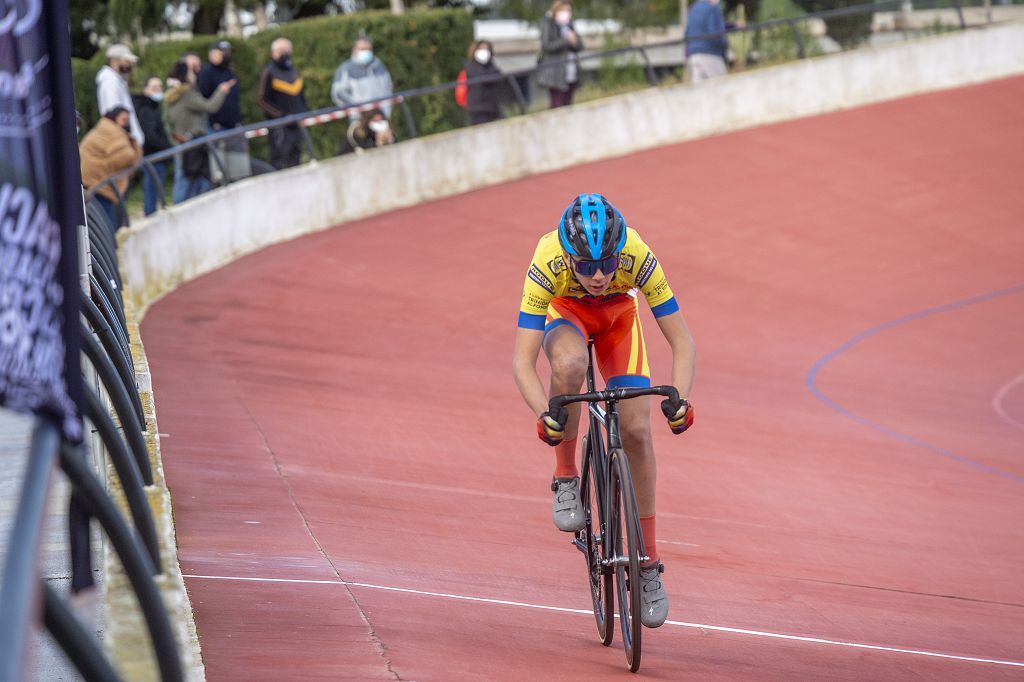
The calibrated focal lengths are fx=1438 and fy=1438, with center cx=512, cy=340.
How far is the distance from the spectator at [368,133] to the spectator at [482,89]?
1.41 m

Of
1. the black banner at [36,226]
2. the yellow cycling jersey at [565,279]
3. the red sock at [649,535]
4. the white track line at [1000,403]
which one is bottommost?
the white track line at [1000,403]

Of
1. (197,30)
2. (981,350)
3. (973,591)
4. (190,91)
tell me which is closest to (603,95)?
(190,91)

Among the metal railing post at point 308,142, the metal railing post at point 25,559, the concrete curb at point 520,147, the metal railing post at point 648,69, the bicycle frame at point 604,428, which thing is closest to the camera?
the metal railing post at point 25,559

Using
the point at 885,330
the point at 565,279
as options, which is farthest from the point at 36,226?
the point at 885,330

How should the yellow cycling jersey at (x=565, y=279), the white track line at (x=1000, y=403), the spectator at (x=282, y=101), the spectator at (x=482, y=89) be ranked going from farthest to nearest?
the spectator at (x=482, y=89), the spectator at (x=282, y=101), the white track line at (x=1000, y=403), the yellow cycling jersey at (x=565, y=279)

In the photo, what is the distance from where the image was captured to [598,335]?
5562 millimetres

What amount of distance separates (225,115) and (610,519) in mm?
12408

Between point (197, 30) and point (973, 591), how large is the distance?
83.7 ft

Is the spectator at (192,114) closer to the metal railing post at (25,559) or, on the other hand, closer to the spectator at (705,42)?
the spectator at (705,42)

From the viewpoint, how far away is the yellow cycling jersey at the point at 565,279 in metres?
5.28

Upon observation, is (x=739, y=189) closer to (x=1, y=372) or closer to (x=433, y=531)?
(x=433, y=531)

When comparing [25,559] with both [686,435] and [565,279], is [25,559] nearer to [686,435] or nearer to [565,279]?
[565,279]

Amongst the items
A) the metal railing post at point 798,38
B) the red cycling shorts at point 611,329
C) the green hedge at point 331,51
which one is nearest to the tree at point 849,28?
the metal railing post at point 798,38

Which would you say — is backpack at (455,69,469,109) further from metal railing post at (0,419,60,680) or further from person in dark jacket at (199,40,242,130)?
metal railing post at (0,419,60,680)
